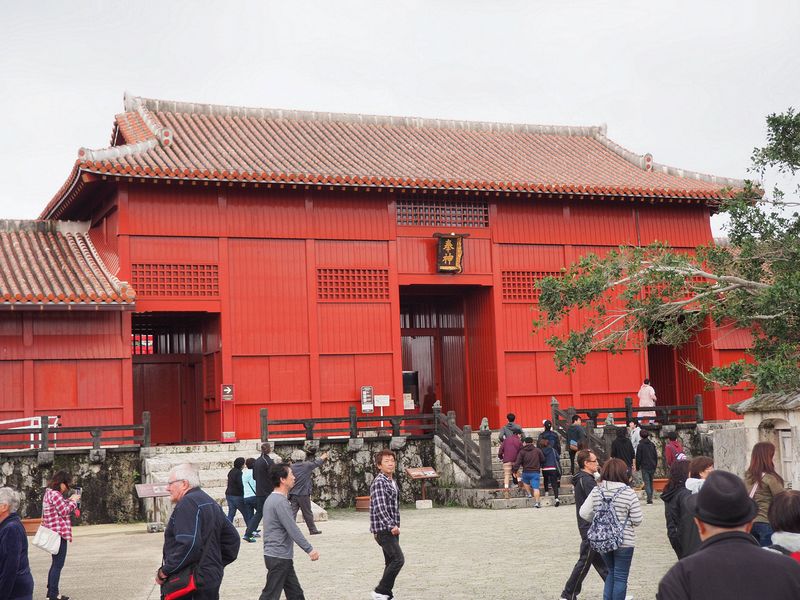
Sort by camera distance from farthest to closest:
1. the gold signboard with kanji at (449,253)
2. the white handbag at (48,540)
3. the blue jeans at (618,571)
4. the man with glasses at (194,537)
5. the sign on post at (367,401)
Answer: the gold signboard with kanji at (449,253)
the sign on post at (367,401)
the white handbag at (48,540)
the blue jeans at (618,571)
the man with glasses at (194,537)

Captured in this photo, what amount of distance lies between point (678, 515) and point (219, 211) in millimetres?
16010

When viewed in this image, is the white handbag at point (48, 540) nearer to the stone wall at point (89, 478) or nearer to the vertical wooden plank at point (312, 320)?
the stone wall at point (89, 478)

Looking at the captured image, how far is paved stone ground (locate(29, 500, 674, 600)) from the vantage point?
10.6m

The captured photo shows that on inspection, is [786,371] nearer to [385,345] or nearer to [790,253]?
[790,253]

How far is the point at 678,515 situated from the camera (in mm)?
8281

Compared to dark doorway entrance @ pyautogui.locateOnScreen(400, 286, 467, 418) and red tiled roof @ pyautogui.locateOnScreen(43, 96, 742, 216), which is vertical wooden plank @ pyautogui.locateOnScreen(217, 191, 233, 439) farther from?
dark doorway entrance @ pyautogui.locateOnScreen(400, 286, 467, 418)

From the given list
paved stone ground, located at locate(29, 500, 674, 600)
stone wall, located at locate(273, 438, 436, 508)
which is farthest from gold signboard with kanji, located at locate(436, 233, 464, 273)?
paved stone ground, located at locate(29, 500, 674, 600)

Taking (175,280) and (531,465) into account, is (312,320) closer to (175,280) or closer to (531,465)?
(175,280)

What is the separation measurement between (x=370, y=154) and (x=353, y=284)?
3.81 m

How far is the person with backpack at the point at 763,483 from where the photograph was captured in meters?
6.87

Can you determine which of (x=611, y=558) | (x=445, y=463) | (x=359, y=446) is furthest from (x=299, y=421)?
(x=611, y=558)

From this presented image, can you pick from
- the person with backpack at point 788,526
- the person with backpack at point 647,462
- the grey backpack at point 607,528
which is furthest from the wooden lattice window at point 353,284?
the person with backpack at point 788,526

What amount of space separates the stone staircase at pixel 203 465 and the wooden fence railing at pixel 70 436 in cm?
57

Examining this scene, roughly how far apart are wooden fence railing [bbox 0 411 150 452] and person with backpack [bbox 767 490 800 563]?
16.4 metres
